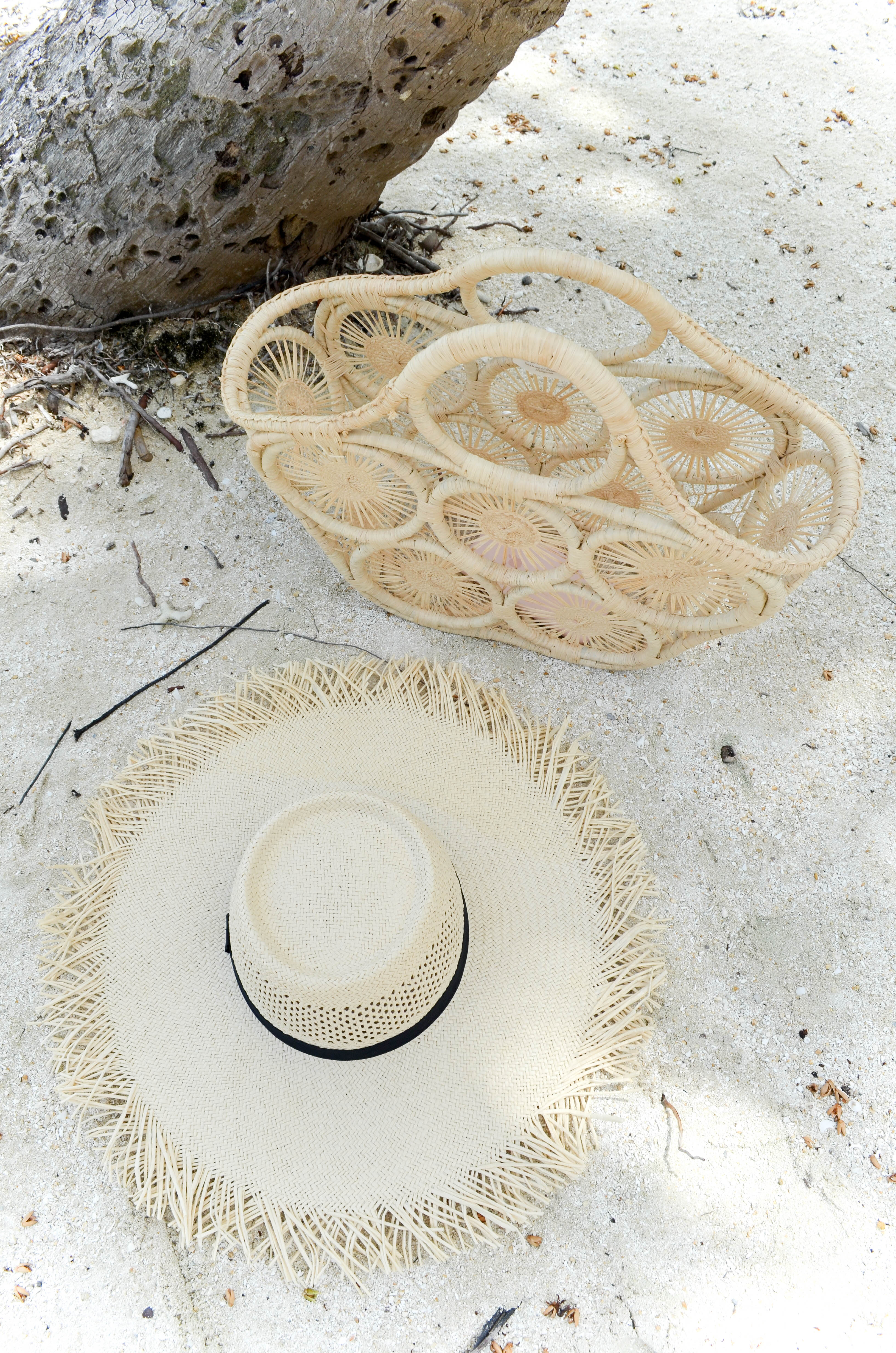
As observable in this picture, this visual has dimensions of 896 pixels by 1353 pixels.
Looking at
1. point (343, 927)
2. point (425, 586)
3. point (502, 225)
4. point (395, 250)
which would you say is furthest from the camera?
point (502, 225)

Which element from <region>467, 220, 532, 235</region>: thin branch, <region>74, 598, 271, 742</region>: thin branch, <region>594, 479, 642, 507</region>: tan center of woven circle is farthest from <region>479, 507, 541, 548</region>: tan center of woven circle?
<region>467, 220, 532, 235</region>: thin branch

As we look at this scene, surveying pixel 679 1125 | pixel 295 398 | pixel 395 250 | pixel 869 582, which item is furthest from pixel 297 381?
pixel 679 1125

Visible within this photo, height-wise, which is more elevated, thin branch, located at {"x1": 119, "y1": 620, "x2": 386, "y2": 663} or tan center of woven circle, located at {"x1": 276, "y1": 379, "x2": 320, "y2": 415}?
tan center of woven circle, located at {"x1": 276, "y1": 379, "x2": 320, "y2": 415}

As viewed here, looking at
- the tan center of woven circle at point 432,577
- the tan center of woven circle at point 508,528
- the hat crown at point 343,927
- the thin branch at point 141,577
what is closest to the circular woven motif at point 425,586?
the tan center of woven circle at point 432,577

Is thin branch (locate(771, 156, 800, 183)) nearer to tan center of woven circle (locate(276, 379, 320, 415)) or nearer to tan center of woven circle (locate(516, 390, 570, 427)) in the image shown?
tan center of woven circle (locate(516, 390, 570, 427))

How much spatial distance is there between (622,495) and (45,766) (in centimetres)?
113

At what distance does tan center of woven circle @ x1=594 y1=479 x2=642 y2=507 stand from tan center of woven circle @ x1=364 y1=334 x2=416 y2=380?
1.42 ft

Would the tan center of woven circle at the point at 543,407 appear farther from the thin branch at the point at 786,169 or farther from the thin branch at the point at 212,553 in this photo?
the thin branch at the point at 786,169

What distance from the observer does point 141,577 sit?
1907 millimetres

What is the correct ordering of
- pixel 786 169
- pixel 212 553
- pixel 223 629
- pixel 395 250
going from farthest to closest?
pixel 786 169 < pixel 395 250 < pixel 212 553 < pixel 223 629

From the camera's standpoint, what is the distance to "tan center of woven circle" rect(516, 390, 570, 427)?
5.41ft

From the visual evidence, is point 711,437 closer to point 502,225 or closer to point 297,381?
point 297,381

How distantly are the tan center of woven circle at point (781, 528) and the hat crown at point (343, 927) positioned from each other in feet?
2.55

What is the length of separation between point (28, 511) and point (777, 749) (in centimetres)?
162
